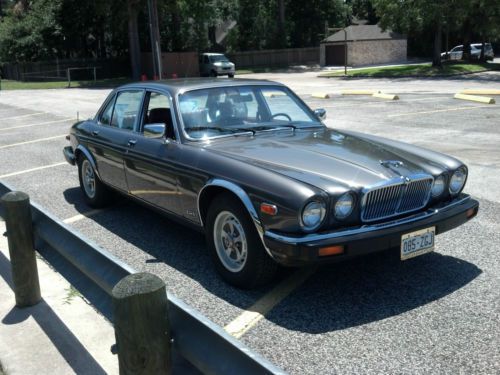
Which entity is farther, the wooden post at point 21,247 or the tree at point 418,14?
Result: the tree at point 418,14

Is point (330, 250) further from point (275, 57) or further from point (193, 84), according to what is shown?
point (275, 57)

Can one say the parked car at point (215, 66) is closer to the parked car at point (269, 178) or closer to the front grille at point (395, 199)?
the parked car at point (269, 178)

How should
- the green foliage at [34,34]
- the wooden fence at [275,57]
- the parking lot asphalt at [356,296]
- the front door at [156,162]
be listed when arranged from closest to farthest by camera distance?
the parking lot asphalt at [356,296] < the front door at [156,162] < the green foliage at [34,34] < the wooden fence at [275,57]

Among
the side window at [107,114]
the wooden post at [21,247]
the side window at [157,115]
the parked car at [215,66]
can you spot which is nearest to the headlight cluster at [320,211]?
the side window at [157,115]

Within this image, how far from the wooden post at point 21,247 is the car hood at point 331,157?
1536mm

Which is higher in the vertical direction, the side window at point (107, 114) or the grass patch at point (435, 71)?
the side window at point (107, 114)

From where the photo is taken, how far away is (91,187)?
22.4 feet

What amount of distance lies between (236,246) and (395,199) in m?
1.24

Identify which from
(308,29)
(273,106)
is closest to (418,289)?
(273,106)

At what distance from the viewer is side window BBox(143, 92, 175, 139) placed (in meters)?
5.13

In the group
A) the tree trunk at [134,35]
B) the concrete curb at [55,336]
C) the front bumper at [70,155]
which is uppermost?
the tree trunk at [134,35]

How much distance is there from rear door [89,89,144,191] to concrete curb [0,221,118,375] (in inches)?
66.9

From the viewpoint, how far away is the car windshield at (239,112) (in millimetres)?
5035

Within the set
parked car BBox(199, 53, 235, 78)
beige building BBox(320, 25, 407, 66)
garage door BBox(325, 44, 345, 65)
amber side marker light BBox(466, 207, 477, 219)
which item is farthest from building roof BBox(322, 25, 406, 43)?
amber side marker light BBox(466, 207, 477, 219)
